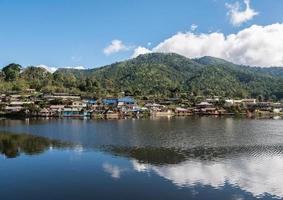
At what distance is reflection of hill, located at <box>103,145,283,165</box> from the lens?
1543 inches

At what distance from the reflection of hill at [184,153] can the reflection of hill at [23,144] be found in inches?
298

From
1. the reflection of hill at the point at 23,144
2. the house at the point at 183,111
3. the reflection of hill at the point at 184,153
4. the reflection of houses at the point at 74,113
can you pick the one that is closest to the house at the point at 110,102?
the reflection of houses at the point at 74,113

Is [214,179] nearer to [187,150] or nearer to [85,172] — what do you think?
[85,172]

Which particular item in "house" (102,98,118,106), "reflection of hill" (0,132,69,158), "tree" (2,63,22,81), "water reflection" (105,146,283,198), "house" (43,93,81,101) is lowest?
"water reflection" (105,146,283,198)

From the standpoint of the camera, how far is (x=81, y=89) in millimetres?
154250

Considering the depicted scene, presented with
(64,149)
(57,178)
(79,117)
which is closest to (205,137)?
(64,149)

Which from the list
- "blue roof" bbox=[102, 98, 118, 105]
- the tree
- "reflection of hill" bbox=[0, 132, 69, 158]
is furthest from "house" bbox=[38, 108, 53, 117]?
the tree

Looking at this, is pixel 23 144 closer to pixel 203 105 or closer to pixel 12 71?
pixel 203 105

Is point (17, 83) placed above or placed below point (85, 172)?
above

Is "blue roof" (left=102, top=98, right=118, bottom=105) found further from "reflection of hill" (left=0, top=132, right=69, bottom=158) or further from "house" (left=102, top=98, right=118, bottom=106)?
"reflection of hill" (left=0, top=132, right=69, bottom=158)

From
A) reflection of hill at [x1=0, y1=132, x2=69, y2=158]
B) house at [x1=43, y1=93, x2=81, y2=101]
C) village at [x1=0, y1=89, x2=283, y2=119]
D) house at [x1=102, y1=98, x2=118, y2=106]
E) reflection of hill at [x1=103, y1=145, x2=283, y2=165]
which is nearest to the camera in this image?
reflection of hill at [x1=103, y1=145, x2=283, y2=165]

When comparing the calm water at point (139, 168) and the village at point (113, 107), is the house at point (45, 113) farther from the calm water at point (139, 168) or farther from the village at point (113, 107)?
the calm water at point (139, 168)

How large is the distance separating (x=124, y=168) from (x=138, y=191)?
7.85m

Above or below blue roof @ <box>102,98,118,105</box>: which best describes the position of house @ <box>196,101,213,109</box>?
below
